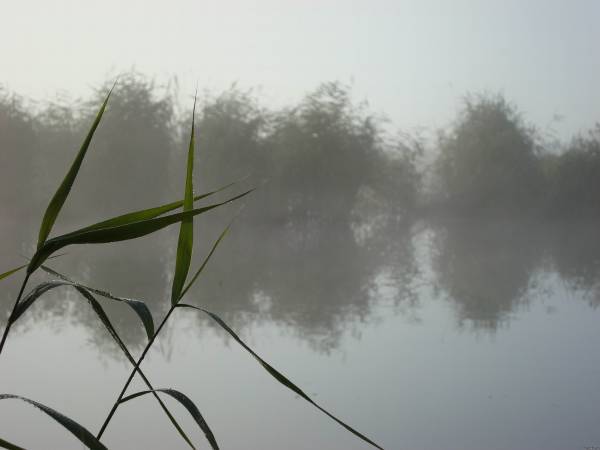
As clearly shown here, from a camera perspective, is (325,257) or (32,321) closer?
(32,321)

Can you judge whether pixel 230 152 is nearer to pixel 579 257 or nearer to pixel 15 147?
pixel 15 147

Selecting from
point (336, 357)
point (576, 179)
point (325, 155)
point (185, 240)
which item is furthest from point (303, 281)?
point (576, 179)

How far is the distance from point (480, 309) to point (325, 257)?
2.62 metres

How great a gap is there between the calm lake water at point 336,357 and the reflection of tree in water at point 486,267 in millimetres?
26

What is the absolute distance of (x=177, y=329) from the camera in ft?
10.6

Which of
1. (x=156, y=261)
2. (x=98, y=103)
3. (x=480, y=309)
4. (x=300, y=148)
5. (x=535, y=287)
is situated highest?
(x=98, y=103)

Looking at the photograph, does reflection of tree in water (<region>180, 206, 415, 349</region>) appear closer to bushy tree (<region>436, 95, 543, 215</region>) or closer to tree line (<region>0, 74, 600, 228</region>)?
tree line (<region>0, 74, 600, 228</region>)

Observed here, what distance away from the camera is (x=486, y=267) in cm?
574

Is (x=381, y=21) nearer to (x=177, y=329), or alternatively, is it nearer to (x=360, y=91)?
(x=360, y=91)

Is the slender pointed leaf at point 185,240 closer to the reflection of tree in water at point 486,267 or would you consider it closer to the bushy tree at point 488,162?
the reflection of tree in water at point 486,267

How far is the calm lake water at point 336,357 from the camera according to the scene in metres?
2.03

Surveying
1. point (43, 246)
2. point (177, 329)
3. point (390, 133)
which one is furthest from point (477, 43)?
point (43, 246)

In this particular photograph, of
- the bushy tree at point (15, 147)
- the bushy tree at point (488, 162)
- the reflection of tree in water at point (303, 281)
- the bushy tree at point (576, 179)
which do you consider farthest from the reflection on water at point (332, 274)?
the bushy tree at point (576, 179)

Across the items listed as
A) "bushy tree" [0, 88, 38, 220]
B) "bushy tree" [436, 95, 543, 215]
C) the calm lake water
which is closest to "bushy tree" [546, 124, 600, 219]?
"bushy tree" [436, 95, 543, 215]
